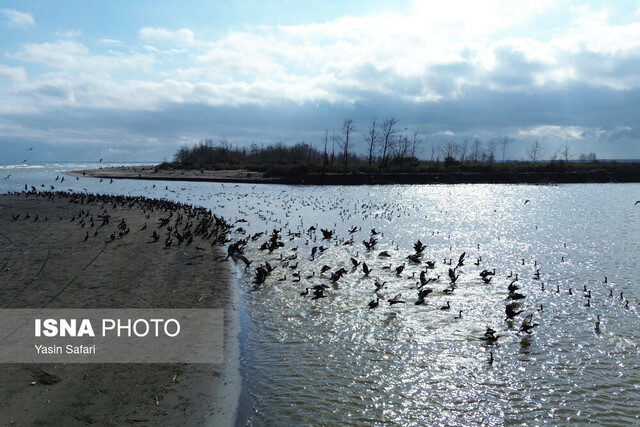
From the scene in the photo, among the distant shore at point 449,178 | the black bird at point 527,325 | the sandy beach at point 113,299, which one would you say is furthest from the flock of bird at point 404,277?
the distant shore at point 449,178

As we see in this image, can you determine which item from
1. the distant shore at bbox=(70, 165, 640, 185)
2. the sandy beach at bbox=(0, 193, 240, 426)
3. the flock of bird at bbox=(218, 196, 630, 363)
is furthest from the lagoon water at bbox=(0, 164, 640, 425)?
the distant shore at bbox=(70, 165, 640, 185)

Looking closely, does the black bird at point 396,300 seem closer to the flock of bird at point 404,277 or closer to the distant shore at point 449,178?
the flock of bird at point 404,277

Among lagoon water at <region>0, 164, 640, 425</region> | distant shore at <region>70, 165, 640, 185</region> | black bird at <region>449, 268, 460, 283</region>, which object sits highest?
distant shore at <region>70, 165, 640, 185</region>

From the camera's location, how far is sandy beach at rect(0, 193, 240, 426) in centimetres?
683

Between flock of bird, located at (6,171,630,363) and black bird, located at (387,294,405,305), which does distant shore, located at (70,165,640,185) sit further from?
black bird, located at (387,294,405,305)

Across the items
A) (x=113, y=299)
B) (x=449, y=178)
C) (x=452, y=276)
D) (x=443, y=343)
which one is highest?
(x=449, y=178)

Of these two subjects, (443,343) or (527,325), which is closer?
(443,343)

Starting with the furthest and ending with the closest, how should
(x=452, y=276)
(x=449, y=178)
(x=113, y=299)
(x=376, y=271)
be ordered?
(x=449, y=178)
(x=376, y=271)
(x=452, y=276)
(x=113, y=299)

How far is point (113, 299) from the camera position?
11641 millimetres

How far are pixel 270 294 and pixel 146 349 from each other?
5048 millimetres

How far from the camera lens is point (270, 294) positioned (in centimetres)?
1370

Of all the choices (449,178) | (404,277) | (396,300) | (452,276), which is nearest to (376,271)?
(404,277)

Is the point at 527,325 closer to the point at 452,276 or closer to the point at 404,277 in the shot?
the point at 452,276

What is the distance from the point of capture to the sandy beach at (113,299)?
269 inches
